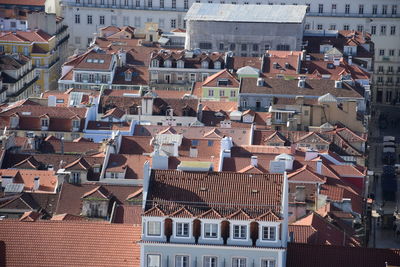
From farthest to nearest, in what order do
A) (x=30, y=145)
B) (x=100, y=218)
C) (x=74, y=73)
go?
(x=74, y=73) < (x=30, y=145) < (x=100, y=218)

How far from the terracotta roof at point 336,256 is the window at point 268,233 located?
9.71ft

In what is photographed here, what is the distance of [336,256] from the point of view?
331ft

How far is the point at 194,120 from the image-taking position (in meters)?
170

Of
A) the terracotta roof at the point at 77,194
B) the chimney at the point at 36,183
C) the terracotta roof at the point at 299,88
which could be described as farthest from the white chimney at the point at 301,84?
the terracotta roof at the point at 77,194

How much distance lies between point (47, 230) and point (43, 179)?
106 feet

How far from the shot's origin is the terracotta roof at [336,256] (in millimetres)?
100312

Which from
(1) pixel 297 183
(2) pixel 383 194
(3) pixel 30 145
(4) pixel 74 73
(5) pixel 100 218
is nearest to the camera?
(5) pixel 100 218

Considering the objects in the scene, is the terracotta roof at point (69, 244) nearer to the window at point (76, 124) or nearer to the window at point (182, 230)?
the window at point (182, 230)

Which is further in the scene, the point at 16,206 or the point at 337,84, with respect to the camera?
the point at 337,84

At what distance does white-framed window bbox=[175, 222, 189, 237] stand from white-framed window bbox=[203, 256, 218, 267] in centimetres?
192

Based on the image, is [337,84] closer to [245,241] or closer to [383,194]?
[383,194]

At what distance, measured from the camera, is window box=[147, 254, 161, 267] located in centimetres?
9850

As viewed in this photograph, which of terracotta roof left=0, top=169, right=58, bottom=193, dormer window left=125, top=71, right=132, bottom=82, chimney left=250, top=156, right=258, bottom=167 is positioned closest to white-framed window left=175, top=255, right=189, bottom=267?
terracotta roof left=0, top=169, right=58, bottom=193

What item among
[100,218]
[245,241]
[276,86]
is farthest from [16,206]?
[276,86]
